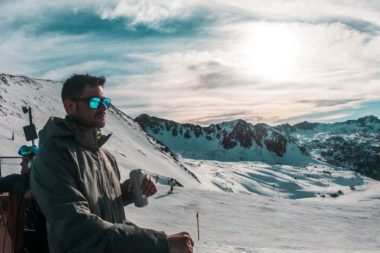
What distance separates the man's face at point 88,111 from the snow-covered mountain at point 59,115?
5431 cm

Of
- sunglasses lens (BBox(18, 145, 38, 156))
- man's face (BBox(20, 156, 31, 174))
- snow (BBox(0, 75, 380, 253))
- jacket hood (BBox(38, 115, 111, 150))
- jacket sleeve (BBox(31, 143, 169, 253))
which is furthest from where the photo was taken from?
snow (BBox(0, 75, 380, 253))

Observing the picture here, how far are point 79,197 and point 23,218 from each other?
10.4ft

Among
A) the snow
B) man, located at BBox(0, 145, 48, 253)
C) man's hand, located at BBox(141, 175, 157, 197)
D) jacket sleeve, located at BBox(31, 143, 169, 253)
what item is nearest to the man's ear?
jacket sleeve, located at BBox(31, 143, 169, 253)

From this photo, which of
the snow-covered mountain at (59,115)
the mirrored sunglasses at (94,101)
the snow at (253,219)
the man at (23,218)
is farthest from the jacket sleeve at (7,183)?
the snow-covered mountain at (59,115)

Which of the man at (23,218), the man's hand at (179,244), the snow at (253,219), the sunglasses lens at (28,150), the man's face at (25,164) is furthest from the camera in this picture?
the snow at (253,219)

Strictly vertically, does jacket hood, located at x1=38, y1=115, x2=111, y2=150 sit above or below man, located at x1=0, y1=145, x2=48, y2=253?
above

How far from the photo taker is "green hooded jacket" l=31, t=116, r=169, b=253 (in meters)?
Result: 2.40

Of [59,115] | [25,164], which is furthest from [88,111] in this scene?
[59,115]

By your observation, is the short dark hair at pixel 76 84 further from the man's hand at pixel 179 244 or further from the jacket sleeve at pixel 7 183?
the jacket sleeve at pixel 7 183

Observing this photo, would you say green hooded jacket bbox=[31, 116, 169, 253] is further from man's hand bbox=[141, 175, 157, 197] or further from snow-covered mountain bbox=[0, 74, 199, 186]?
snow-covered mountain bbox=[0, 74, 199, 186]

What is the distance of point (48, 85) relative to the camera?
98.8m

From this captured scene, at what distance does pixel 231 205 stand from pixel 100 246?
30635 millimetres

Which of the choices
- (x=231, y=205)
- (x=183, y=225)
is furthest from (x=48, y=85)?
(x=183, y=225)

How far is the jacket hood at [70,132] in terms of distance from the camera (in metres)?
2.80
